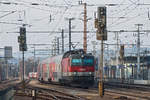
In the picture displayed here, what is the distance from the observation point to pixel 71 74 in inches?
1346

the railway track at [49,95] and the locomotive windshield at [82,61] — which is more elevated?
the locomotive windshield at [82,61]

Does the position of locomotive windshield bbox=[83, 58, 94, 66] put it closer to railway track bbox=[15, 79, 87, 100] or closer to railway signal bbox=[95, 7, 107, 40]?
railway track bbox=[15, 79, 87, 100]

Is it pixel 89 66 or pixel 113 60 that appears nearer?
pixel 89 66

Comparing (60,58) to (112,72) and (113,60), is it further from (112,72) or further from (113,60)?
(113,60)

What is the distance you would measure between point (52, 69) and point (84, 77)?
36.0 ft

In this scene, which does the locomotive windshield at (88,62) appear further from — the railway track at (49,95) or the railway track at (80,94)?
the railway track at (49,95)

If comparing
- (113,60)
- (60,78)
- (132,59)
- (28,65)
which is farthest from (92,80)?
(28,65)

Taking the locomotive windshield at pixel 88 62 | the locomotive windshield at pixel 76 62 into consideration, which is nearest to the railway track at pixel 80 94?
the locomotive windshield at pixel 76 62

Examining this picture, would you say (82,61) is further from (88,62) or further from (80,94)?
(80,94)

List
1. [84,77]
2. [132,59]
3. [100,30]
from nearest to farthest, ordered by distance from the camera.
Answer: [100,30]
[84,77]
[132,59]

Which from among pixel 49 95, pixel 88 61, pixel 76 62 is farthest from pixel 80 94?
pixel 88 61

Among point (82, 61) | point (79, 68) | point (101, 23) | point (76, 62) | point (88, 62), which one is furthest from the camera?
point (88, 62)

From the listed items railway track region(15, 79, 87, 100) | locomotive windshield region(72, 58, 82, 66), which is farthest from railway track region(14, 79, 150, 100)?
locomotive windshield region(72, 58, 82, 66)

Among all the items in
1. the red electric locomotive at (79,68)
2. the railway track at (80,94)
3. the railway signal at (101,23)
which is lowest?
the railway track at (80,94)
